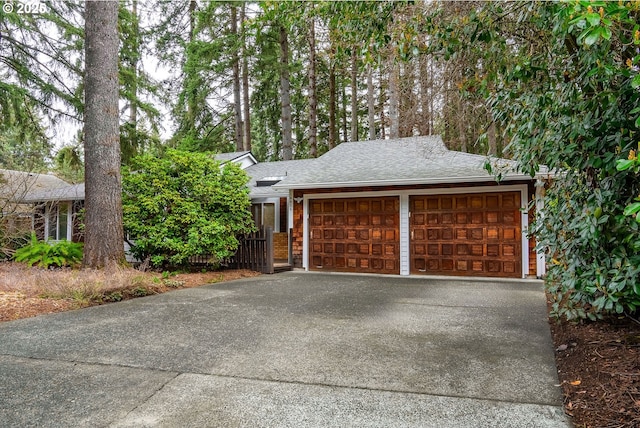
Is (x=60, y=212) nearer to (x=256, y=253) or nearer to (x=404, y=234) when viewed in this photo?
(x=256, y=253)

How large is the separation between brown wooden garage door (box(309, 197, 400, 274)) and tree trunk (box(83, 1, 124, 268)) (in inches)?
191

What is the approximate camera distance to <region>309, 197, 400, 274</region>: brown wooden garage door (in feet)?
31.7

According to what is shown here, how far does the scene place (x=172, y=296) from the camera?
21.5 ft

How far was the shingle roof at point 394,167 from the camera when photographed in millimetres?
8867

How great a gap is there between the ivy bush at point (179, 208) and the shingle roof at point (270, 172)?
8.47 ft

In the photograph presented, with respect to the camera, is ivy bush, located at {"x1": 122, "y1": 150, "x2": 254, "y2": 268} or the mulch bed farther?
ivy bush, located at {"x1": 122, "y1": 150, "x2": 254, "y2": 268}

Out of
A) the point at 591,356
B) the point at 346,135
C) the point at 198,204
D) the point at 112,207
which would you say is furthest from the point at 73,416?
the point at 346,135

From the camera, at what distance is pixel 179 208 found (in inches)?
348

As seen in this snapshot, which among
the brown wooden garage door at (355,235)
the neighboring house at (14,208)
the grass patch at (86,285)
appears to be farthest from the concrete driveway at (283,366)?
the neighboring house at (14,208)

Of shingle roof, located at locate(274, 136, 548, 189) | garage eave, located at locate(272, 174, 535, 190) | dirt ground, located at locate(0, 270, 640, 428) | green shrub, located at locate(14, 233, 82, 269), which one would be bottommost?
dirt ground, located at locate(0, 270, 640, 428)

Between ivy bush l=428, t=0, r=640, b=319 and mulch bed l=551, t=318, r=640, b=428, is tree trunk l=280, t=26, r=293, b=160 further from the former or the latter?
mulch bed l=551, t=318, r=640, b=428

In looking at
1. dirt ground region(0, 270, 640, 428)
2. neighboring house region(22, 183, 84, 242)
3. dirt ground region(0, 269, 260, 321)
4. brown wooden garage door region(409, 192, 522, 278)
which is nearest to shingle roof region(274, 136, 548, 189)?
brown wooden garage door region(409, 192, 522, 278)

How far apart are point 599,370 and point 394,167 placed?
7.83 m

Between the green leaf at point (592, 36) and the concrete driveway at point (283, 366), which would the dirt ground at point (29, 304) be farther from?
the green leaf at point (592, 36)
